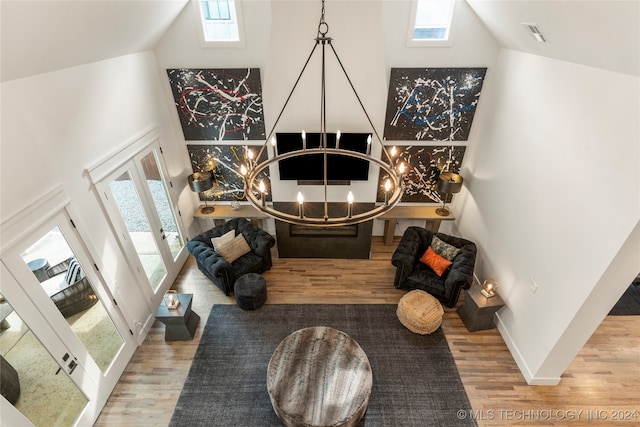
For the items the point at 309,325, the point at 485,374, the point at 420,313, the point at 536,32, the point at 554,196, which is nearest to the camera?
the point at 536,32

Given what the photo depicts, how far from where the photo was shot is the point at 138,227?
4.53m

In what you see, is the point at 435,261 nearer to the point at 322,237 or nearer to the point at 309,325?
the point at 322,237

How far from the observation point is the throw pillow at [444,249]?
503cm

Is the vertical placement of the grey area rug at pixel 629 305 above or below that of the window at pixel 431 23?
below

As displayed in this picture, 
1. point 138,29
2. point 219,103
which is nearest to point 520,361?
point 219,103

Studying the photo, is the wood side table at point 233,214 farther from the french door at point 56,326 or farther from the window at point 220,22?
the window at point 220,22

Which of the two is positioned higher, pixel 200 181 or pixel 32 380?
pixel 200 181

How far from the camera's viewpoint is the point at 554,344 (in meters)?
3.56

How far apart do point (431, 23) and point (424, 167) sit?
2.17 metres

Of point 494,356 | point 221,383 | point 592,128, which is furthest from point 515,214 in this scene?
point 221,383

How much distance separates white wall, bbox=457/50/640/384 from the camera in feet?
9.07

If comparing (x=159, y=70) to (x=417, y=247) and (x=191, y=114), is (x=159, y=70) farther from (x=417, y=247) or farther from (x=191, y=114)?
(x=417, y=247)

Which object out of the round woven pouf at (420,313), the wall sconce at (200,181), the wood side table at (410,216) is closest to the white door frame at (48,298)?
the wall sconce at (200,181)

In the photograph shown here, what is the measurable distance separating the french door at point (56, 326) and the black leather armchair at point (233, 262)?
1364mm
